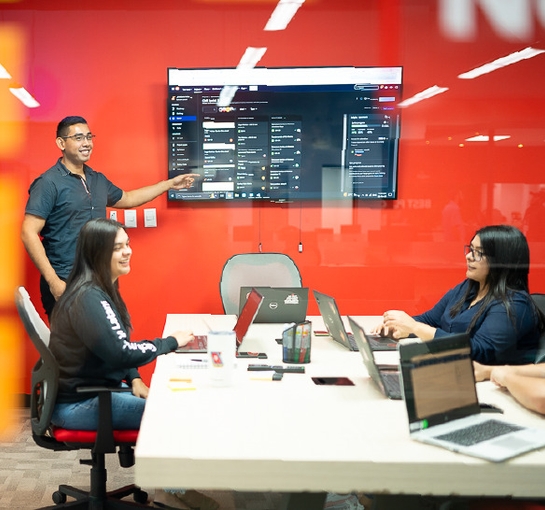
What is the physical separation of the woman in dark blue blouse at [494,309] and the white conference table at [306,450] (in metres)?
0.53

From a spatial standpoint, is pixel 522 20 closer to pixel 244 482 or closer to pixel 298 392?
pixel 298 392

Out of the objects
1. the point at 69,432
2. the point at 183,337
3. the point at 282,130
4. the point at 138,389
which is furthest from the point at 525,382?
the point at 282,130

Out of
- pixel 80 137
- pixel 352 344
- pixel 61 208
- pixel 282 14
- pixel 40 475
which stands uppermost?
pixel 282 14

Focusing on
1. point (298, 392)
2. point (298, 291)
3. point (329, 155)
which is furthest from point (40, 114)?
point (298, 392)

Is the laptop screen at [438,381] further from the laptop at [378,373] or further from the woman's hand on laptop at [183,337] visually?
the woman's hand on laptop at [183,337]

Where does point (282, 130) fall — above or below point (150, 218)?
above

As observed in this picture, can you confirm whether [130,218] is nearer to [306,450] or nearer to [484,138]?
[484,138]

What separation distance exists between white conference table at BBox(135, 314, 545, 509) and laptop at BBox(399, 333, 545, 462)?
0.16 ft

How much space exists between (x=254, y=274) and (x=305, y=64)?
150 cm

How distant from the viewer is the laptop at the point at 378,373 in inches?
87.7

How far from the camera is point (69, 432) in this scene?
267 centimetres

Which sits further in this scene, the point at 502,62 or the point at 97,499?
the point at 502,62

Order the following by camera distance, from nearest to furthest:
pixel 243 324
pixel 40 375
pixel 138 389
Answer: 1. pixel 40 375
2. pixel 138 389
3. pixel 243 324

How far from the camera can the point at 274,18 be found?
15.0ft
